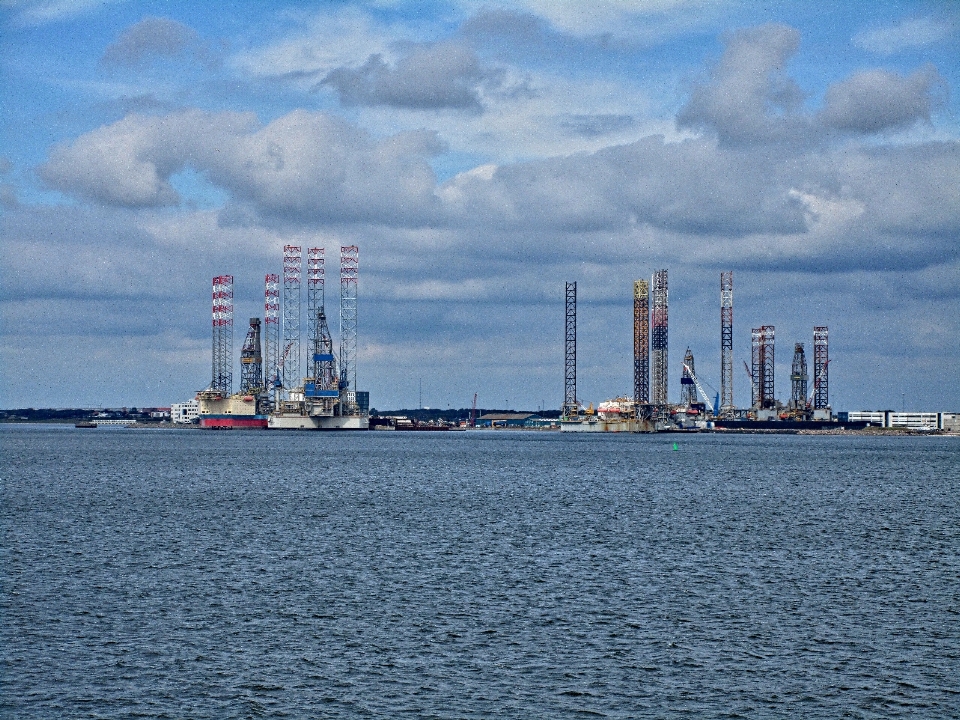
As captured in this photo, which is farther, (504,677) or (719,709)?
(504,677)

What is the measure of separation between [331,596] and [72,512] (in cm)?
3633

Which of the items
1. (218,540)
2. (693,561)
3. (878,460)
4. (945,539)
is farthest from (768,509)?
(878,460)

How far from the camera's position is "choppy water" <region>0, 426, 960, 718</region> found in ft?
98.1

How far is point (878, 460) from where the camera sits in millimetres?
172750

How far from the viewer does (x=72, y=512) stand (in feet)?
240

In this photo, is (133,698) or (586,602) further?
(586,602)

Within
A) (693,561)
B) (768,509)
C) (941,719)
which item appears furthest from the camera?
(768,509)

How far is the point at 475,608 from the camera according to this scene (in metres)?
40.5

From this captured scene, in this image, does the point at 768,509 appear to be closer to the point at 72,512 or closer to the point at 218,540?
the point at 218,540

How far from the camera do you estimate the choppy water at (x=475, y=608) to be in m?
Result: 29.9

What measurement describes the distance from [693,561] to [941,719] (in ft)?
81.3

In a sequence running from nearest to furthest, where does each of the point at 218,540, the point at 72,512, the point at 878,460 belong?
the point at 218,540 < the point at 72,512 < the point at 878,460

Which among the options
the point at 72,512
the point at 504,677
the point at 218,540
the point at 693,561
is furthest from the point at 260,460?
the point at 504,677

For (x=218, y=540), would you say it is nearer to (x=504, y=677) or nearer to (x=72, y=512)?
(x=72, y=512)
